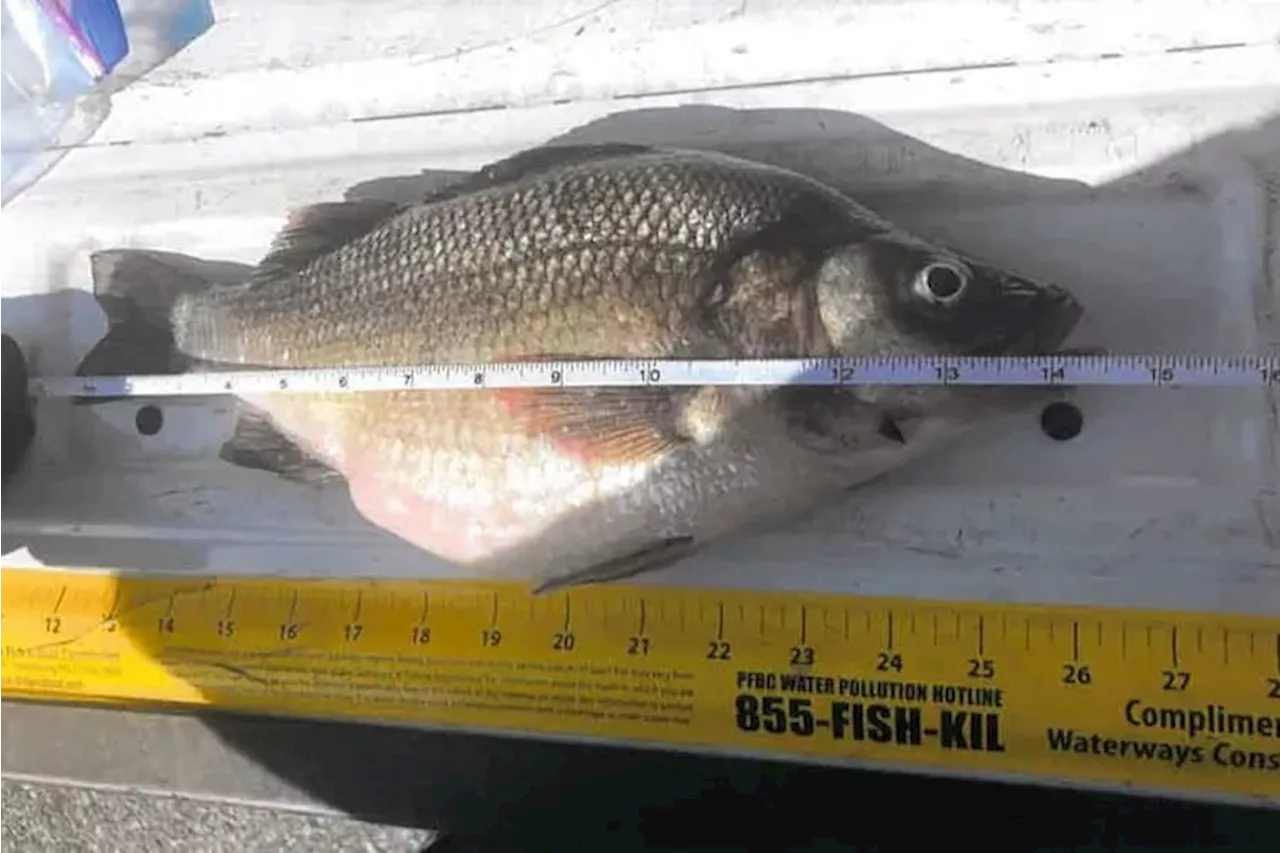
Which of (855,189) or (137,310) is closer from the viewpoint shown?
(855,189)

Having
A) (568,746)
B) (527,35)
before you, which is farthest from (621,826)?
(527,35)

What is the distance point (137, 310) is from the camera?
1665 mm

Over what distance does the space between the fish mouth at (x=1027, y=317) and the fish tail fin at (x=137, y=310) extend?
2.81 feet

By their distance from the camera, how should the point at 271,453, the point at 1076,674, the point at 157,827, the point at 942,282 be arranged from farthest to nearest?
1. the point at 157,827
2. the point at 271,453
3. the point at 1076,674
4. the point at 942,282

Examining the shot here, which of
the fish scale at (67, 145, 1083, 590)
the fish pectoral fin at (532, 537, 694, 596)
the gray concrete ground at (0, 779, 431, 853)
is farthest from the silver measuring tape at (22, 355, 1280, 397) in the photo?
the gray concrete ground at (0, 779, 431, 853)

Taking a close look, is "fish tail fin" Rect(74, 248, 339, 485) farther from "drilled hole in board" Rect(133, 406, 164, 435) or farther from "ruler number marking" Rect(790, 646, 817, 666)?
"ruler number marking" Rect(790, 646, 817, 666)

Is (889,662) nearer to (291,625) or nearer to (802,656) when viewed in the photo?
(802,656)

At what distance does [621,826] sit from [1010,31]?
2.92ft

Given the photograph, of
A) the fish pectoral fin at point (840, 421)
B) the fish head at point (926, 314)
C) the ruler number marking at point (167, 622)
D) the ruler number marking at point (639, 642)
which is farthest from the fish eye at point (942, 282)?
the ruler number marking at point (167, 622)

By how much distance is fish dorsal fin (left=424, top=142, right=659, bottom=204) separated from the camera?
1.49 metres

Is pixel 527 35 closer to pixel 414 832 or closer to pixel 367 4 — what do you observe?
pixel 367 4

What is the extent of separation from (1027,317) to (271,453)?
80 centimetres

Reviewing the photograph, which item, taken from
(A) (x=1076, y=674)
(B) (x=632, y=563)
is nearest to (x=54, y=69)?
(B) (x=632, y=563)

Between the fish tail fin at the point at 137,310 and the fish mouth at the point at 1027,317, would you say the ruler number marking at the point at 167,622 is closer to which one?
the fish tail fin at the point at 137,310
